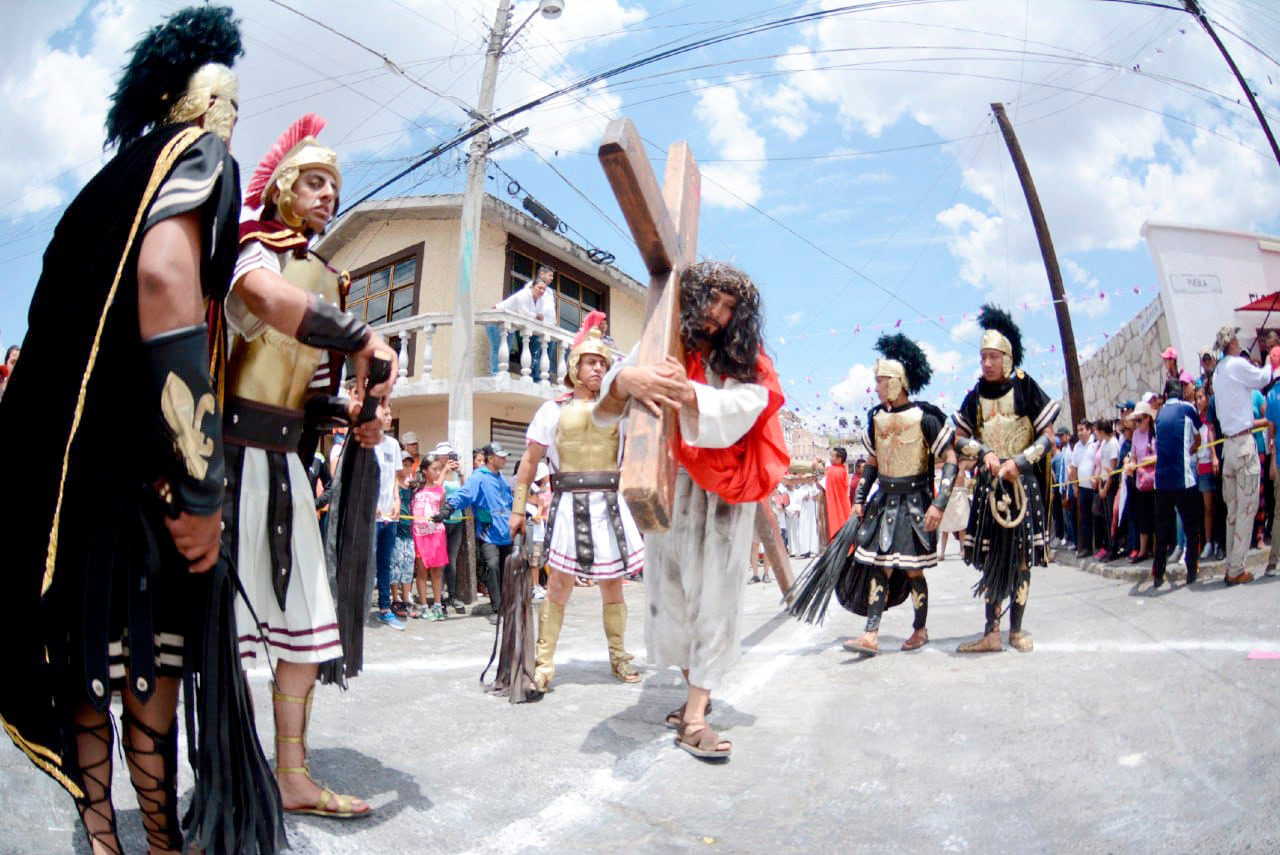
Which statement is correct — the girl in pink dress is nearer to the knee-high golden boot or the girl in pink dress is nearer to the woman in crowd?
the knee-high golden boot

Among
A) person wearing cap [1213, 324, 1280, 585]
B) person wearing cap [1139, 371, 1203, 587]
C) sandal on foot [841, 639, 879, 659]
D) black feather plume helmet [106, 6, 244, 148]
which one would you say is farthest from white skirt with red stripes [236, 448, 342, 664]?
person wearing cap [1213, 324, 1280, 585]

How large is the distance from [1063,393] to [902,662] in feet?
55.4

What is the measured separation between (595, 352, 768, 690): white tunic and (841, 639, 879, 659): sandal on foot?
1.87m

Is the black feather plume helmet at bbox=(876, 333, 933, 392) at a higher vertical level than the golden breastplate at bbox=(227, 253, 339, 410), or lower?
higher

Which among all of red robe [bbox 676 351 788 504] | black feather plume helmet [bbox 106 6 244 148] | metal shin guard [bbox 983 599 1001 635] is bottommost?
metal shin guard [bbox 983 599 1001 635]

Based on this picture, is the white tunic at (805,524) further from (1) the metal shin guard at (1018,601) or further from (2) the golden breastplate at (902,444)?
(1) the metal shin guard at (1018,601)

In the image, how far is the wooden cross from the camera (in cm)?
264

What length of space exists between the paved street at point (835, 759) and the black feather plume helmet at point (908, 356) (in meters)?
2.02

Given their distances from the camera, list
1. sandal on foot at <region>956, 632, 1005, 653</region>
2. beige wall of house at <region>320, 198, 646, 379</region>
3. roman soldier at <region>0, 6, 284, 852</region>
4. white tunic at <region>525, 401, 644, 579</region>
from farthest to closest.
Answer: beige wall of house at <region>320, 198, 646, 379</region> → sandal on foot at <region>956, 632, 1005, 653</region> → white tunic at <region>525, 401, 644, 579</region> → roman soldier at <region>0, 6, 284, 852</region>

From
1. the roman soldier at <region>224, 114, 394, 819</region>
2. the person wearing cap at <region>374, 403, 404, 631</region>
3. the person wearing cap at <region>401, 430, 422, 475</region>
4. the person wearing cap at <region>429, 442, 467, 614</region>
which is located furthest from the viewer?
the person wearing cap at <region>401, 430, 422, 475</region>

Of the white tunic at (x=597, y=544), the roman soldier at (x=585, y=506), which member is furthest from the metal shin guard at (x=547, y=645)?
the white tunic at (x=597, y=544)

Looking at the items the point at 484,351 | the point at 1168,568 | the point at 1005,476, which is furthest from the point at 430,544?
the point at 484,351

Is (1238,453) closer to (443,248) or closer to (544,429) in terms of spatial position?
(544,429)

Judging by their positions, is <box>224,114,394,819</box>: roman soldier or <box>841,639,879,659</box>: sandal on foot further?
<box>841,639,879,659</box>: sandal on foot
